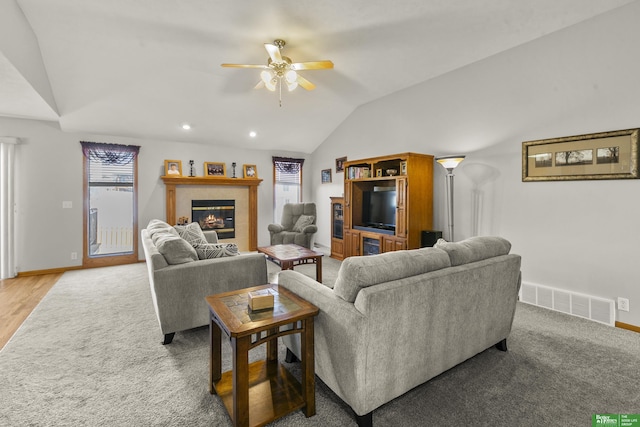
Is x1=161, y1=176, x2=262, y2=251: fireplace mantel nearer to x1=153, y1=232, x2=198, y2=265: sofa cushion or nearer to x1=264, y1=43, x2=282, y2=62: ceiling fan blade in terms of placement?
x1=153, y1=232, x2=198, y2=265: sofa cushion

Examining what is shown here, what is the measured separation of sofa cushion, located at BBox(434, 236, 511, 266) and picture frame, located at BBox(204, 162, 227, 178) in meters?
5.30

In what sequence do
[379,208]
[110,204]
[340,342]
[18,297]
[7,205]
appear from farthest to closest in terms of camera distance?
[110,204], [379,208], [7,205], [18,297], [340,342]

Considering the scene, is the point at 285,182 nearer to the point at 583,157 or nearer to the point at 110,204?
the point at 110,204

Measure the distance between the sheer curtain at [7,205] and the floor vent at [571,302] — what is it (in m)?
7.37

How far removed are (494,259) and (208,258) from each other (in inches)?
96.9

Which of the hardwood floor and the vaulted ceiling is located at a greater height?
the vaulted ceiling

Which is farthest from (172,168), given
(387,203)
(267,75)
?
(387,203)

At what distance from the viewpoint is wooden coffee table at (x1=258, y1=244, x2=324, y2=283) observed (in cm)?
378

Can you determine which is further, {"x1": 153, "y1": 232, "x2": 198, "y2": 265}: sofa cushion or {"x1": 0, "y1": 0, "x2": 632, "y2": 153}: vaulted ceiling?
{"x1": 0, "y1": 0, "x2": 632, "y2": 153}: vaulted ceiling

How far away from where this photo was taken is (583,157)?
10.2ft

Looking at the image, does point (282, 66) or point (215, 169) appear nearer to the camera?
point (282, 66)

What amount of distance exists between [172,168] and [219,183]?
3.09 ft

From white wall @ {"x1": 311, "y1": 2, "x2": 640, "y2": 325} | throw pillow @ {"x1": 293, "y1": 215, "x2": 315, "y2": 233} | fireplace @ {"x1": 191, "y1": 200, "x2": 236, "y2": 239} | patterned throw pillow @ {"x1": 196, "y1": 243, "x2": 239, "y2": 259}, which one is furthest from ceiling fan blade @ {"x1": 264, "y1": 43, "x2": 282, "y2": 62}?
fireplace @ {"x1": 191, "y1": 200, "x2": 236, "y2": 239}

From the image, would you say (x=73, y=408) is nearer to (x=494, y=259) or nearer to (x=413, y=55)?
(x=494, y=259)
